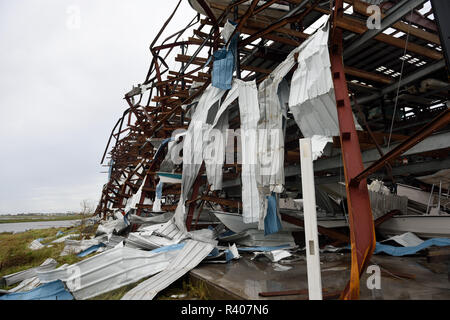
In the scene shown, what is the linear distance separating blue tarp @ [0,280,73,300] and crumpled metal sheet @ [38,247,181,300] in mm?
120

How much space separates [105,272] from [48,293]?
91cm

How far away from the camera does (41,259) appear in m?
10.1

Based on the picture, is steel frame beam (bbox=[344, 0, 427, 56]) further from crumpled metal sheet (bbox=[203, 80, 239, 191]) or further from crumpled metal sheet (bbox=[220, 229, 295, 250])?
crumpled metal sheet (bbox=[220, 229, 295, 250])

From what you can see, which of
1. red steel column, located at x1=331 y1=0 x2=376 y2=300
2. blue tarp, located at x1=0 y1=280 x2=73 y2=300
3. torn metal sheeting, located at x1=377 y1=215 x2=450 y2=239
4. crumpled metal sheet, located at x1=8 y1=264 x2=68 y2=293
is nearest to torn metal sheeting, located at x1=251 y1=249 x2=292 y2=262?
red steel column, located at x1=331 y1=0 x2=376 y2=300

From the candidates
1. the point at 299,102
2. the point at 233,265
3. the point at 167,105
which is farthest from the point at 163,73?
the point at 233,265

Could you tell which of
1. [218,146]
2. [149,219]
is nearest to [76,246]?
[149,219]

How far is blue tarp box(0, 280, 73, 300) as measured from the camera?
4.27 metres

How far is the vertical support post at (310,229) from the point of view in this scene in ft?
8.16

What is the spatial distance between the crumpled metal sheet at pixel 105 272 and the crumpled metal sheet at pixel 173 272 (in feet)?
1.09

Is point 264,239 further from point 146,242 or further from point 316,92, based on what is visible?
point 316,92

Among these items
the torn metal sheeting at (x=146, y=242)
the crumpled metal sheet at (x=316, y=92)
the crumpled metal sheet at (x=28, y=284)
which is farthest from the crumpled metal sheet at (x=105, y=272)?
the crumpled metal sheet at (x=316, y=92)

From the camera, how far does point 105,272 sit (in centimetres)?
464

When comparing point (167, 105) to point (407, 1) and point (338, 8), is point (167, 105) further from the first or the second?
Answer: point (407, 1)
